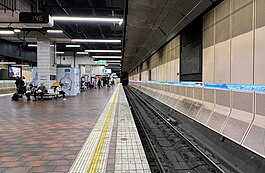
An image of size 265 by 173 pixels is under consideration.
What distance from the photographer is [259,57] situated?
3900 mm

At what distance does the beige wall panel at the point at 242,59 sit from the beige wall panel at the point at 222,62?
0.26 metres

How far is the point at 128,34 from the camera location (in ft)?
43.3

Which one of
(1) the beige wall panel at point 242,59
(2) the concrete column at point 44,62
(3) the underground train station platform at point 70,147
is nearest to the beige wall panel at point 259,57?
(1) the beige wall panel at point 242,59

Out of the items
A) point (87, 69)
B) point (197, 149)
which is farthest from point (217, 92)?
point (87, 69)

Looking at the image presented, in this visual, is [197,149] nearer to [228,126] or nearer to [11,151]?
[228,126]

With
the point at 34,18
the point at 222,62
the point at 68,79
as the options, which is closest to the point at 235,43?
the point at 222,62

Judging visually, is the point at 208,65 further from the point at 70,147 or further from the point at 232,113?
the point at 70,147

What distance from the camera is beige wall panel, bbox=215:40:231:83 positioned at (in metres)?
5.15

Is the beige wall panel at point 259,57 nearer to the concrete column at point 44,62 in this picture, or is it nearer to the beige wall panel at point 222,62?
the beige wall panel at point 222,62

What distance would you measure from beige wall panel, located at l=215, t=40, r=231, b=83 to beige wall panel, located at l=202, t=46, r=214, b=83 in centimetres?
29

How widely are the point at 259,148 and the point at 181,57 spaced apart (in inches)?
257

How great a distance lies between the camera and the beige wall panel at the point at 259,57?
3788mm

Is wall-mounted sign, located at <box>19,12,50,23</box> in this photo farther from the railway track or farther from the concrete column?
the concrete column

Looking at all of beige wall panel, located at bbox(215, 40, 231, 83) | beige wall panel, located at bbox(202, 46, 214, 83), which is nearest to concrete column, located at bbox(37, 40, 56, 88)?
beige wall panel, located at bbox(202, 46, 214, 83)
